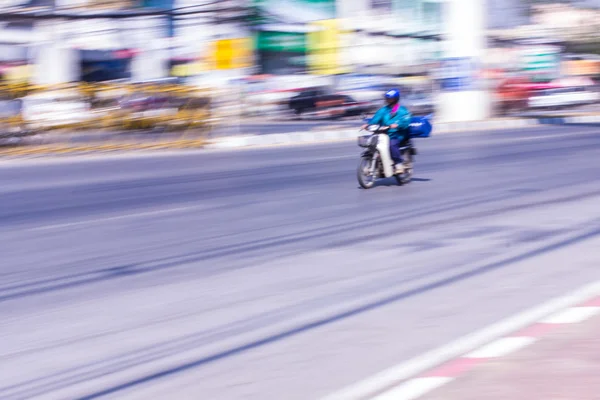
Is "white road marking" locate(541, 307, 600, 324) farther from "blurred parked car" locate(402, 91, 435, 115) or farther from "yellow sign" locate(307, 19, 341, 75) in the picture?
"yellow sign" locate(307, 19, 341, 75)

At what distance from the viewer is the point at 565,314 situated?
20.9 ft

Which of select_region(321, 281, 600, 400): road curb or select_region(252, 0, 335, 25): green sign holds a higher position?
select_region(252, 0, 335, 25): green sign

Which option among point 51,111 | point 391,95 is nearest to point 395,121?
point 391,95

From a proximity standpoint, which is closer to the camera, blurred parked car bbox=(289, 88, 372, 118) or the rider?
the rider

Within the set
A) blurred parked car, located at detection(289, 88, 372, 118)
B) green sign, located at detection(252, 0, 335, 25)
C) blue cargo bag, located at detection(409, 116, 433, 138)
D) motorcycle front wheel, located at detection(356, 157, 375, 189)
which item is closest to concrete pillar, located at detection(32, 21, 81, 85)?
blurred parked car, located at detection(289, 88, 372, 118)

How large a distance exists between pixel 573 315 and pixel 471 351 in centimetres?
111

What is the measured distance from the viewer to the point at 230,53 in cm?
2497

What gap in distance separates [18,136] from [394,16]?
37.5 metres

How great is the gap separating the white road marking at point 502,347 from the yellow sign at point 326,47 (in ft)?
130

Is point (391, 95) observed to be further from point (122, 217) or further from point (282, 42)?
point (282, 42)

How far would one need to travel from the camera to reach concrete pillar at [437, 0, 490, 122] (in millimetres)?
35906

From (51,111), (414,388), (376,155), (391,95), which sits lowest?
(414,388)

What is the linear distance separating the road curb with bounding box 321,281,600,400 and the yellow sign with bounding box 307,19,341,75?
126 feet

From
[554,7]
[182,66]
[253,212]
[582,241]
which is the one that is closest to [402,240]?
[582,241]
